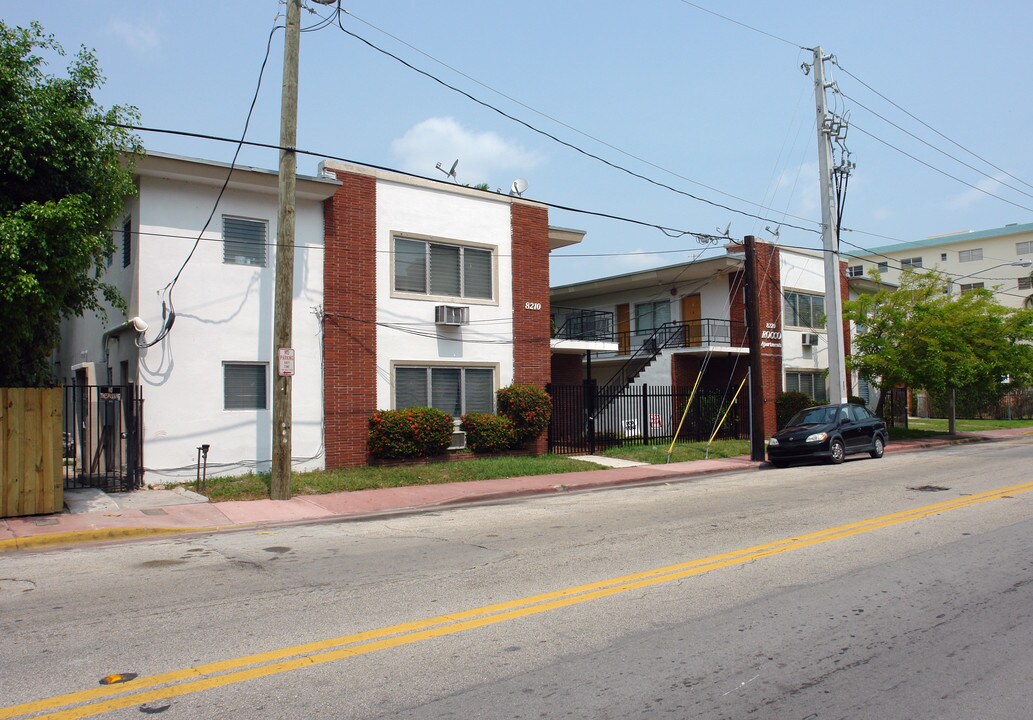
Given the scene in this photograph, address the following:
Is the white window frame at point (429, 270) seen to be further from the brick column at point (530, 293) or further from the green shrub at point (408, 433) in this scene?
the green shrub at point (408, 433)

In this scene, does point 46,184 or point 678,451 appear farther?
point 678,451

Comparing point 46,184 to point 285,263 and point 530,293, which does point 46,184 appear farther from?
point 530,293

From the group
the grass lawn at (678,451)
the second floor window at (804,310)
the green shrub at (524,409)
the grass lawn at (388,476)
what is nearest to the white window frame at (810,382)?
the second floor window at (804,310)

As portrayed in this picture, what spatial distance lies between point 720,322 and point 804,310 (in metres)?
4.13

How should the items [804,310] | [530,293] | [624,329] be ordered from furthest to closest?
1. [624,329]
2. [804,310]
3. [530,293]

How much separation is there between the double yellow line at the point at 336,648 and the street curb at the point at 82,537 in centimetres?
636

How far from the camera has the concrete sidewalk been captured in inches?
424

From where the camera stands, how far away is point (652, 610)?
21.1 feet

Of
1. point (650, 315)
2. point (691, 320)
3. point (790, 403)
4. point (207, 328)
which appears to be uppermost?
point (650, 315)

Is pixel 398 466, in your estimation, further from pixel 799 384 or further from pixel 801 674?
pixel 799 384

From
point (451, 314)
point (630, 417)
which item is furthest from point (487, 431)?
point (630, 417)

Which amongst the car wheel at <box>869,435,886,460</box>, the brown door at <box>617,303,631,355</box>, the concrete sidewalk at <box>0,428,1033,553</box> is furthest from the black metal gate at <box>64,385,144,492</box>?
the brown door at <box>617,303,631,355</box>

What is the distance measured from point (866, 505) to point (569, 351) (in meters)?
12.6

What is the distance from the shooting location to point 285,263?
13.6 meters
